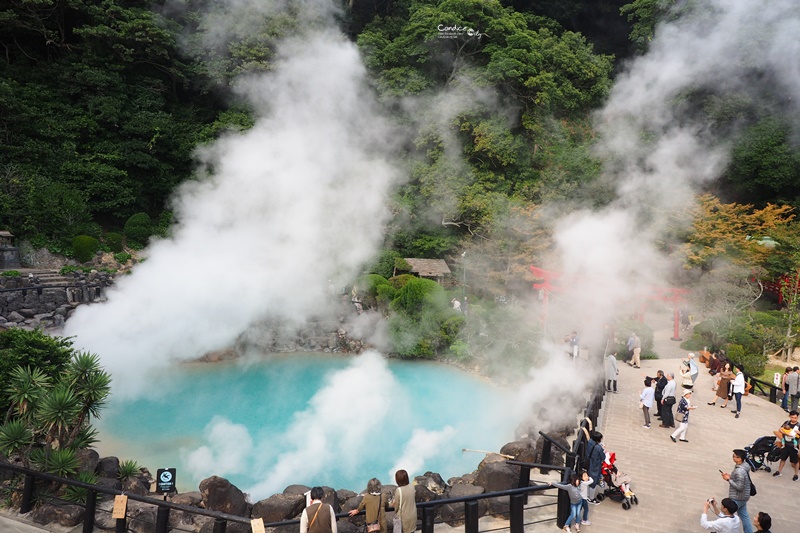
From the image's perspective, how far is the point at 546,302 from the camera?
15.9 metres

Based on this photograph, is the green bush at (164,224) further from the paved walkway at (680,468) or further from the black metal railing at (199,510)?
the paved walkway at (680,468)

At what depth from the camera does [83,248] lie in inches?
761

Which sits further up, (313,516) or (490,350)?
(490,350)

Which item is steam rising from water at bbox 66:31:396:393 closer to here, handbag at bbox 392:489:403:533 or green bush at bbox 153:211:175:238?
green bush at bbox 153:211:175:238

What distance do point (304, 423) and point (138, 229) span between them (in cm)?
1470

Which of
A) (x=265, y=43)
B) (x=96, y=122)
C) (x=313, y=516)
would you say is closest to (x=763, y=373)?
(x=313, y=516)

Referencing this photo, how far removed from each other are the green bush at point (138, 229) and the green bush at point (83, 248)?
2162mm

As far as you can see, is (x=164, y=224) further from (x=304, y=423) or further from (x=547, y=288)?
(x=547, y=288)

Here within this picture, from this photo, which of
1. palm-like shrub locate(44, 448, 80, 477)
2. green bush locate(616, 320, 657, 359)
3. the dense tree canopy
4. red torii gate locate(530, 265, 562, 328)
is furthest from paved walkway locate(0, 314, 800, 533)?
the dense tree canopy

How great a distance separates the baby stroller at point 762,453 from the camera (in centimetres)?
797

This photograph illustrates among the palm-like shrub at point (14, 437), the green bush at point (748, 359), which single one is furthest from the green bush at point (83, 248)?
the green bush at point (748, 359)

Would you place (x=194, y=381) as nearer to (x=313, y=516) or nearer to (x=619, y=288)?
(x=313, y=516)

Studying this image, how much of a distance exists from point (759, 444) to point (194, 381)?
446 inches

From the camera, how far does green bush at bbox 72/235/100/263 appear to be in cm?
1934
